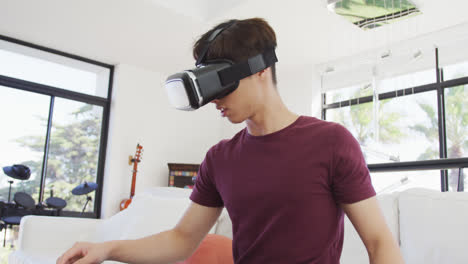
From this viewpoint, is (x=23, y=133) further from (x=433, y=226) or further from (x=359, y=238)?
(x=433, y=226)

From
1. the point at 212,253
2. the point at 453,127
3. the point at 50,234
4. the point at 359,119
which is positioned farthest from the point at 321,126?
the point at 359,119

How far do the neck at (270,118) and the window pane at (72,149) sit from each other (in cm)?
571

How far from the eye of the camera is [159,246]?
3.46 ft

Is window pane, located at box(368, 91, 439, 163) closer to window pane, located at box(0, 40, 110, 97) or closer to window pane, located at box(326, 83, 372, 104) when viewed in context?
window pane, located at box(326, 83, 372, 104)

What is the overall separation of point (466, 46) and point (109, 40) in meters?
4.70

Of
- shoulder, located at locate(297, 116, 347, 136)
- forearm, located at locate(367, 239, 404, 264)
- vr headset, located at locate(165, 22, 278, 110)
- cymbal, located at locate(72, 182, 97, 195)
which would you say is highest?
vr headset, located at locate(165, 22, 278, 110)

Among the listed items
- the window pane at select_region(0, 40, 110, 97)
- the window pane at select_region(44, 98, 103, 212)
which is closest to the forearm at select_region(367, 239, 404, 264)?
the window pane at select_region(44, 98, 103, 212)

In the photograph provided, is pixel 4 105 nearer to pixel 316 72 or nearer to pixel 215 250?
pixel 316 72

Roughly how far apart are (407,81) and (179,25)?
3237 millimetres

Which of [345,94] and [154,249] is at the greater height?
[345,94]

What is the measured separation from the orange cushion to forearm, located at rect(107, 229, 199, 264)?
14.9 inches

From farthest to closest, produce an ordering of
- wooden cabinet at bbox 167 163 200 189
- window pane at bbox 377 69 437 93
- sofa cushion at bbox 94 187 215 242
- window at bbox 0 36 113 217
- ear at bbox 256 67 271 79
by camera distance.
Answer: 1. wooden cabinet at bbox 167 163 200 189
2. window at bbox 0 36 113 217
3. window pane at bbox 377 69 437 93
4. sofa cushion at bbox 94 187 215 242
5. ear at bbox 256 67 271 79

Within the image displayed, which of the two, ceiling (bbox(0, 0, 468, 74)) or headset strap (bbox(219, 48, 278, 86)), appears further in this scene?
ceiling (bbox(0, 0, 468, 74))

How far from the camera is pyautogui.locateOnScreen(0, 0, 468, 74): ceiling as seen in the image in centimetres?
475
